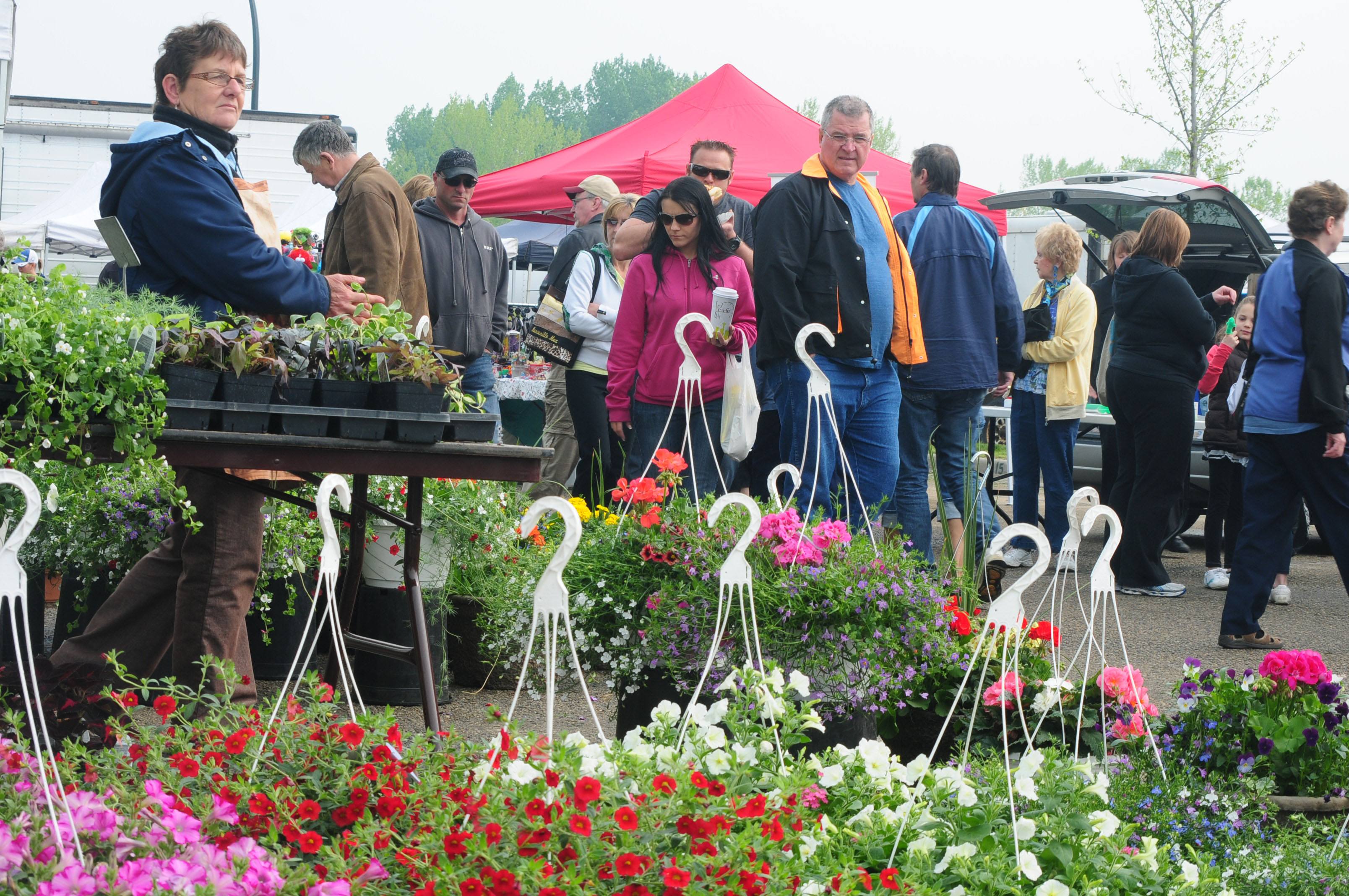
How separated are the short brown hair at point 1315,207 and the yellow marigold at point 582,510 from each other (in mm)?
3176

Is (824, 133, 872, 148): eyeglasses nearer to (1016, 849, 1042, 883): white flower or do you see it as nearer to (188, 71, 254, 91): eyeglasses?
(188, 71, 254, 91): eyeglasses

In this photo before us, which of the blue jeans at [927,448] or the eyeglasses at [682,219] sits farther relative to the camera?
the blue jeans at [927,448]

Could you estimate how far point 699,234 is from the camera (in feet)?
16.0

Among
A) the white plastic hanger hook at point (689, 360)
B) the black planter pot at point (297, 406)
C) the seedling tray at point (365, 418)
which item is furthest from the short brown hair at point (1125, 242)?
the black planter pot at point (297, 406)

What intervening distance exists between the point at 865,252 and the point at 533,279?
13836 millimetres

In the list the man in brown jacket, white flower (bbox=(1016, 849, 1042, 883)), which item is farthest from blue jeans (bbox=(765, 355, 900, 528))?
white flower (bbox=(1016, 849, 1042, 883))

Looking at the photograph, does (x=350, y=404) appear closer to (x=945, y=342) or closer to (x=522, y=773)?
→ (x=522, y=773)

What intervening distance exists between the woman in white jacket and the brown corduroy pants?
2723mm

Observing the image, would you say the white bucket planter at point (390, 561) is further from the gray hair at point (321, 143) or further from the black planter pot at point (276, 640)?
the gray hair at point (321, 143)

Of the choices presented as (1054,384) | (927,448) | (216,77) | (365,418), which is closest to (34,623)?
(216,77)

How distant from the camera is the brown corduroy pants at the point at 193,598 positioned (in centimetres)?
322

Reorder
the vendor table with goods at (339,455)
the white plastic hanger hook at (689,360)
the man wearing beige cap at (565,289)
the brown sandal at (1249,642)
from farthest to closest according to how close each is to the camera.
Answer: the man wearing beige cap at (565,289) < the brown sandal at (1249,642) < the white plastic hanger hook at (689,360) < the vendor table with goods at (339,455)

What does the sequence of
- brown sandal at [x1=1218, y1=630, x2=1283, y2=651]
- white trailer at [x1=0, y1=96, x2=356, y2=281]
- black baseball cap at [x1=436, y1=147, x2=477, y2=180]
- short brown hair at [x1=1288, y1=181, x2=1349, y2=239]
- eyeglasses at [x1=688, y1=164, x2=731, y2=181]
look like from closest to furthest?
short brown hair at [x1=1288, y1=181, x2=1349, y2=239], brown sandal at [x1=1218, y1=630, x2=1283, y2=651], eyeglasses at [x1=688, y1=164, x2=731, y2=181], black baseball cap at [x1=436, y1=147, x2=477, y2=180], white trailer at [x1=0, y1=96, x2=356, y2=281]

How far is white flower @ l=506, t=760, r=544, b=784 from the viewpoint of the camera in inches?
66.7
